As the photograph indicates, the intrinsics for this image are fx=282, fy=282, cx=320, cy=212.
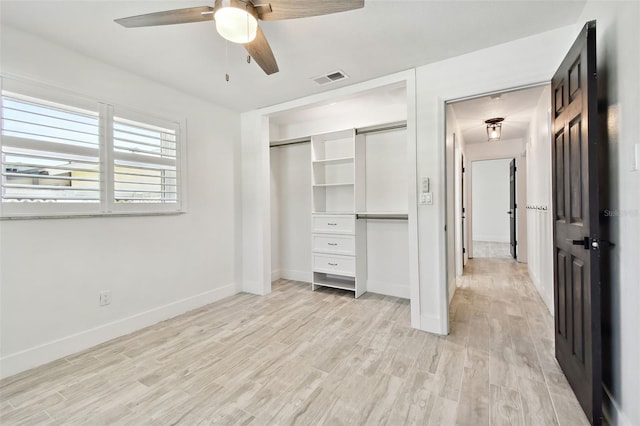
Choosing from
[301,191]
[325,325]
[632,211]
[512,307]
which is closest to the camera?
[632,211]

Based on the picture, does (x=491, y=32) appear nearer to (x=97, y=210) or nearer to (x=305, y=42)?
(x=305, y=42)

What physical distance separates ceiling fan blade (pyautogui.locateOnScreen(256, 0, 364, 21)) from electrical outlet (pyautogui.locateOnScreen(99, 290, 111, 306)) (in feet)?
8.49

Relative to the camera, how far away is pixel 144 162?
2844 millimetres

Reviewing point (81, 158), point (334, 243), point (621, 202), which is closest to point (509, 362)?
point (621, 202)

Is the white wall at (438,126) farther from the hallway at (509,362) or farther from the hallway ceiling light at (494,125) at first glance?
the hallway ceiling light at (494,125)

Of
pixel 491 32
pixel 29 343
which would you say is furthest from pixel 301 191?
pixel 29 343

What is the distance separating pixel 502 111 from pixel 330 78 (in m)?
2.82

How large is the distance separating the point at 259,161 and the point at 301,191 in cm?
93

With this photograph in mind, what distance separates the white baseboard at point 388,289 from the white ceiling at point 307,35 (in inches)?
98.1

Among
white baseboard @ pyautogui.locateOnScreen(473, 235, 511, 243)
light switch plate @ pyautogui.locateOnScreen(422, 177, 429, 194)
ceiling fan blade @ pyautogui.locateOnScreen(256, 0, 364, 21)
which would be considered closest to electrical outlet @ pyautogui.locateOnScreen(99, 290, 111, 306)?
ceiling fan blade @ pyautogui.locateOnScreen(256, 0, 364, 21)

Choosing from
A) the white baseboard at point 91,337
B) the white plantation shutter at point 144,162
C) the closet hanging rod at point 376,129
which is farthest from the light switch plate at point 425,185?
the white baseboard at point 91,337

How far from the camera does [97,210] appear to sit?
97.1 inches

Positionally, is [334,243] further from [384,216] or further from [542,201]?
[542,201]

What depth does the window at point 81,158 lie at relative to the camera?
2066 millimetres
